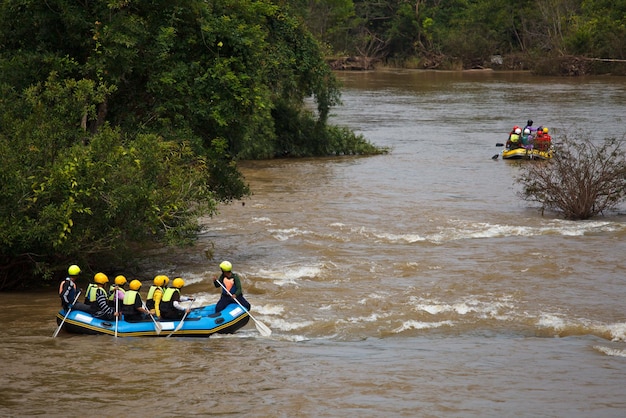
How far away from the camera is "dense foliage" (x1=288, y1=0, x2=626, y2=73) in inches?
2948

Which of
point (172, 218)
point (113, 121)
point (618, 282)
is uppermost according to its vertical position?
point (113, 121)

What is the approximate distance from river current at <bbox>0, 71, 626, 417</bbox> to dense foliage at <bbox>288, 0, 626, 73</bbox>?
149 feet

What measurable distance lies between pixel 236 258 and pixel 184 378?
7850 millimetres

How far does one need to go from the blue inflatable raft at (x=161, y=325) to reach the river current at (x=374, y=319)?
0.17 m

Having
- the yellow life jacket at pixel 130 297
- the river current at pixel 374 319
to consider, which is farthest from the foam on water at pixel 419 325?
the yellow life jacket at pixel 130 297

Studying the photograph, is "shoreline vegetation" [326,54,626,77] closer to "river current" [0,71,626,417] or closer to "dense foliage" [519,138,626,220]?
"dense foliage" [519,138,626,220]

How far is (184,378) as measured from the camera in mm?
13492

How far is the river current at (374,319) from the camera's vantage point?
41.8ft

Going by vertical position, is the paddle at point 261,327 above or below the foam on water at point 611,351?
above

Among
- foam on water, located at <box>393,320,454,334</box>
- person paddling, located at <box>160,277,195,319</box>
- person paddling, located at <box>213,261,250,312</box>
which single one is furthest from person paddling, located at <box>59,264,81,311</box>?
foam on water, located at <box>393,320,454,334</box>

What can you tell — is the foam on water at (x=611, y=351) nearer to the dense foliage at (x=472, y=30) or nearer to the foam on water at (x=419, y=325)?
the foam on water at (x=419, y=325)

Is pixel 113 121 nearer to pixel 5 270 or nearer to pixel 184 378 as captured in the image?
pixel 5 270

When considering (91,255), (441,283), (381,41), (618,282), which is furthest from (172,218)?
(381,41)

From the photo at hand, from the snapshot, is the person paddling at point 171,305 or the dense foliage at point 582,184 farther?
the dense foliage at point 582,184
